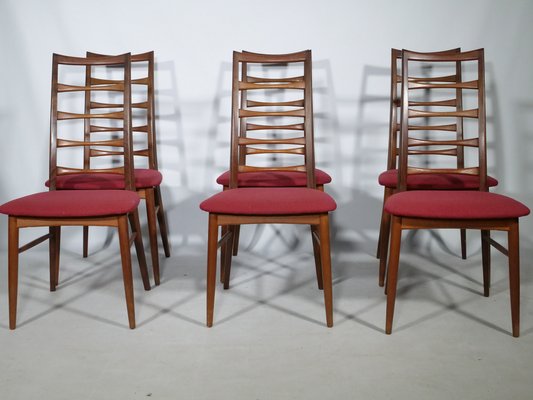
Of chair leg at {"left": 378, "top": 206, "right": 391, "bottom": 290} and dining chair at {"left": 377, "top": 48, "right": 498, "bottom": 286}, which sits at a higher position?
dining chair at {"left": 377, "top": 48, "right": 498, "bottom": 286}

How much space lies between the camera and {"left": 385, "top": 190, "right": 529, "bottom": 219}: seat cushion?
1.69 meters

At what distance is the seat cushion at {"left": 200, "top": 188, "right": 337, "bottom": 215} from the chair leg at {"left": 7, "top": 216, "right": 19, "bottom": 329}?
0.68 metres

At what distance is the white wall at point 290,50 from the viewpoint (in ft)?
9.03

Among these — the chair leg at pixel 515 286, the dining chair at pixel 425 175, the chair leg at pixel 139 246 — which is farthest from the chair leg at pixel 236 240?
the chair leg at pixel 515 286

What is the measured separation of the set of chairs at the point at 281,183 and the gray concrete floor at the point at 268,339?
0.10 m

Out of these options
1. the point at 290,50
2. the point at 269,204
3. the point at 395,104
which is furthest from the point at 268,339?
the point at 290,50

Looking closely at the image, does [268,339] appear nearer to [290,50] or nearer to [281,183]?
[281,183]

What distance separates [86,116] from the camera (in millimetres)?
2107

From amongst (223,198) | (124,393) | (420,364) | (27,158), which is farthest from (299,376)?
(27,158)

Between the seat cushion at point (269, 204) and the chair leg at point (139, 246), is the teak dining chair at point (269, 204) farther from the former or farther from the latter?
the chair leg at point (139, 246)

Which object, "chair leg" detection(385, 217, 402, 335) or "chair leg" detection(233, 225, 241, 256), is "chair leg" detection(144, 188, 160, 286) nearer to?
"chair leg" detection(233, 225, 241, 256)

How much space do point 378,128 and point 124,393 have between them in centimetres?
198

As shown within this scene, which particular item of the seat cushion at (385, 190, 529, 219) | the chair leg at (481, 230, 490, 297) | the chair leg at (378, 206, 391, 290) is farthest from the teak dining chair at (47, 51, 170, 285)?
the chair leg at (481, 230, 490, 297)

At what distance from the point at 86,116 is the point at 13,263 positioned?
2.13 ft
